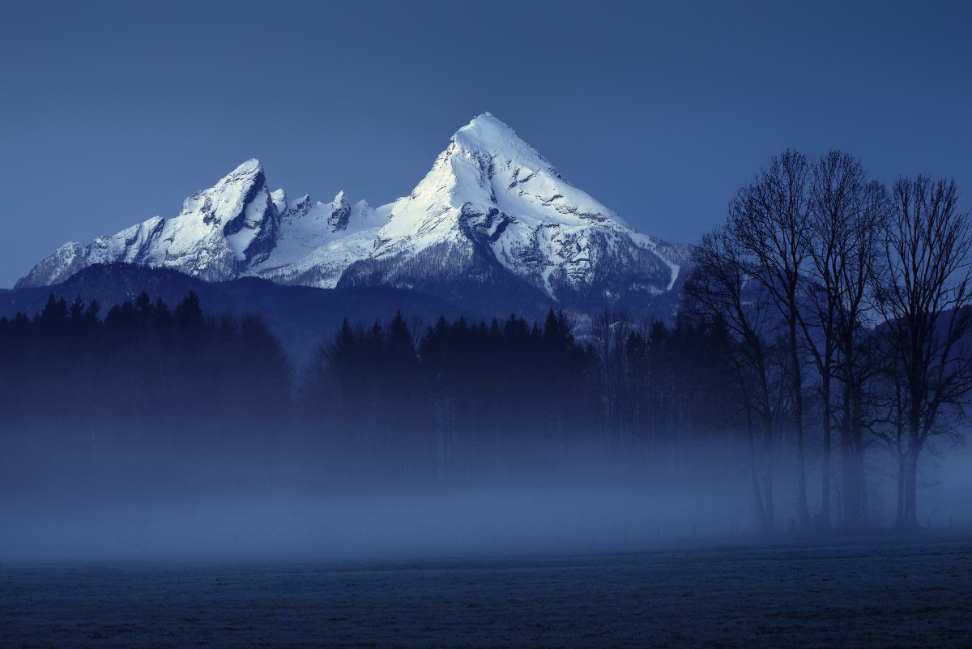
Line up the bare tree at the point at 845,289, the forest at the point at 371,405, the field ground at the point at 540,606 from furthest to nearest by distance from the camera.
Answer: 1. the forest at the point at 371,405
2. the bare tree at the point at 845,289
3. the field ground at the point at 540,606

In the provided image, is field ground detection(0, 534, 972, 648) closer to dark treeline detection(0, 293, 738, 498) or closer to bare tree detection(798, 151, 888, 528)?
bare tree detection(798, 151, 888, 528)

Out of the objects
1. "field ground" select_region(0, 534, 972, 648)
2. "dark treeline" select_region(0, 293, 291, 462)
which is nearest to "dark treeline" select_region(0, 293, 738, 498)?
"dark treeline" select_region(0, 293, 291, 462)

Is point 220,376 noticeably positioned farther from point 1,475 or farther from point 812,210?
point 812,210

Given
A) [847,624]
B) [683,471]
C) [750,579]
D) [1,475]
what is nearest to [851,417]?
[750,579]

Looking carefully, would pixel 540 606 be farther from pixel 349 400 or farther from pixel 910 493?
pixel 349 400

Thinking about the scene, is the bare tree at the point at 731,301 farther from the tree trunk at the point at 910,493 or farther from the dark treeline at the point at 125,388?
the dark treeline at the point at 125,388

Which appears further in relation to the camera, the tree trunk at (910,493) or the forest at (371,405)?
the forest at (371,405)

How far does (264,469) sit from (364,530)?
21.1 metres

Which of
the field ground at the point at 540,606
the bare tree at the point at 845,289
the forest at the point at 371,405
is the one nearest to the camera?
the field ground at the point at 540,606

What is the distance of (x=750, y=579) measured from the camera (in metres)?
20.9

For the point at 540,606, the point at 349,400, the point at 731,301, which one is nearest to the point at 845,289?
the point at 731,301

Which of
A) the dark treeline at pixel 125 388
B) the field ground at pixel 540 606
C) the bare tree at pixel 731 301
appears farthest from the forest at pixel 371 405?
the field ground at pixel 540 606

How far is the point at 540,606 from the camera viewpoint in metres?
18.4

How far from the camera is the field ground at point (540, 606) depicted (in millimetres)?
15266
